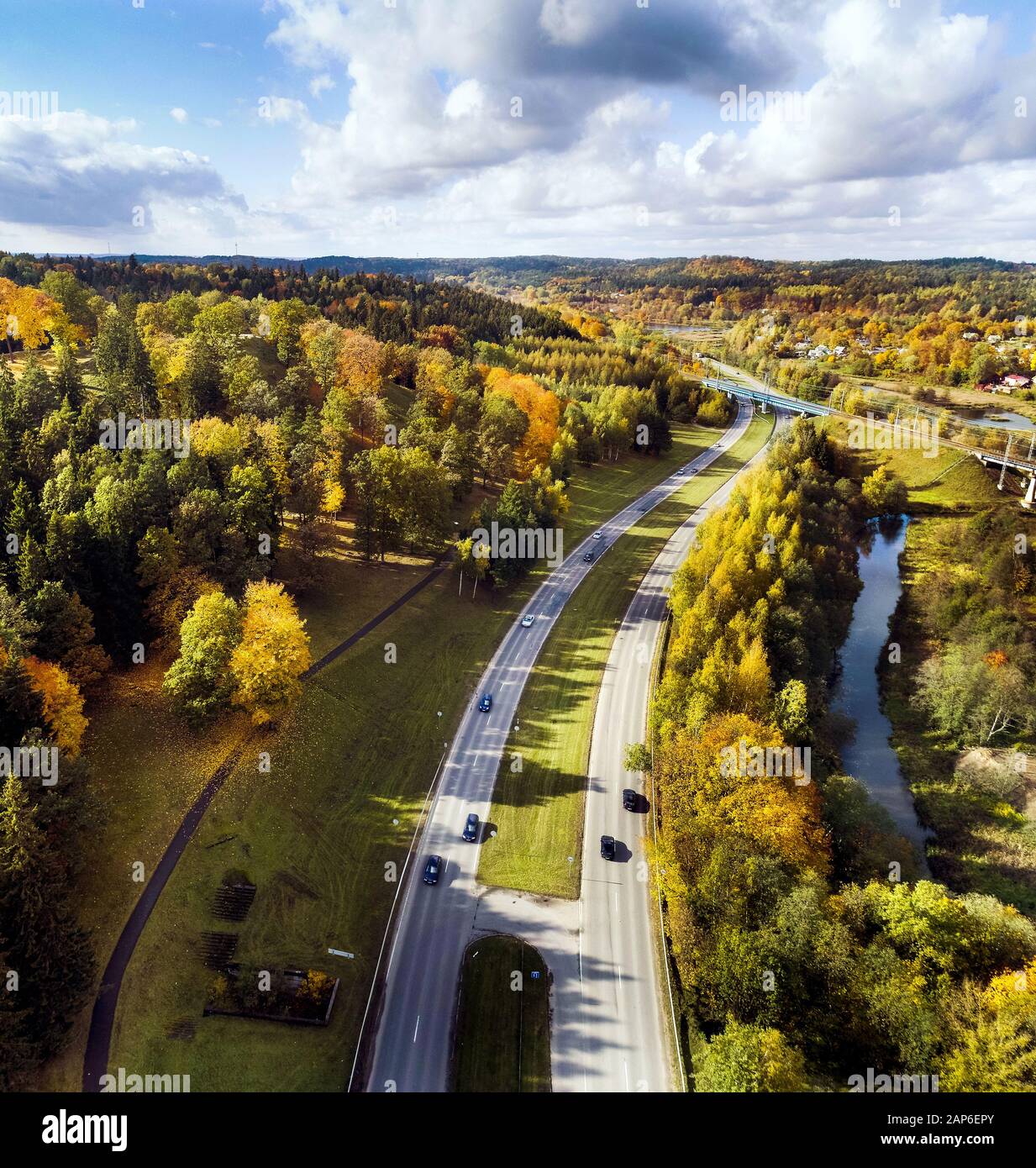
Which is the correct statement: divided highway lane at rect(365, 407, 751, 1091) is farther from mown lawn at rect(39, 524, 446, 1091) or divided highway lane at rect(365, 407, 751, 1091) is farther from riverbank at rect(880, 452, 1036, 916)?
riverbank at rect(880, 452, 1036, 916)

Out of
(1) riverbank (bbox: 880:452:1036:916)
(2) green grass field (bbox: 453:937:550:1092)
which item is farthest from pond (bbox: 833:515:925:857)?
(2) green grass field (bbox: 453:937:550:1092)

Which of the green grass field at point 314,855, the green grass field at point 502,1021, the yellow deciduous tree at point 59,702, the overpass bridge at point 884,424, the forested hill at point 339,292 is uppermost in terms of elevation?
the forested hill at point 339,292

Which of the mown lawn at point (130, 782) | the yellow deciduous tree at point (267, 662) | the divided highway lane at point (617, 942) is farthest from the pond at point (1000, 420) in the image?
the mown lawn at point (130, 782)

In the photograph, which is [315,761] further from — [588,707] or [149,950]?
[588,707]

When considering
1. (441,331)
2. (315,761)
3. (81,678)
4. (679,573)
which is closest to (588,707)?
(679,573)

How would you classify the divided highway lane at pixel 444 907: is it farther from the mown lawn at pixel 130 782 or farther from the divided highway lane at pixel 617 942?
the mown lawn at pixel 130 782
